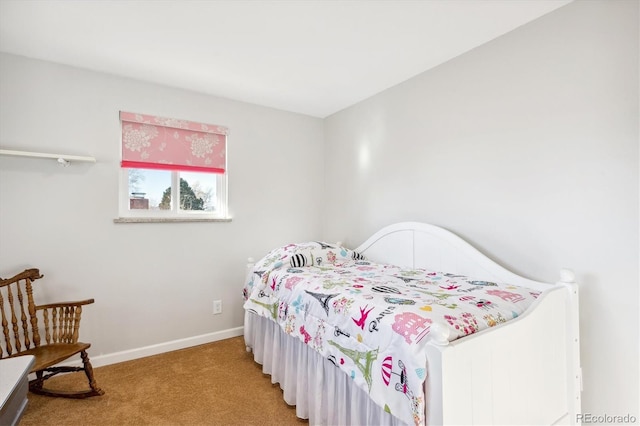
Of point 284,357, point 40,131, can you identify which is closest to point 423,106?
point 284,357

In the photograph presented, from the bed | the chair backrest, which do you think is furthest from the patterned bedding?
the chair backrest

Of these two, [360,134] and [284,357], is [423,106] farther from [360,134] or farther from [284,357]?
[284,357]

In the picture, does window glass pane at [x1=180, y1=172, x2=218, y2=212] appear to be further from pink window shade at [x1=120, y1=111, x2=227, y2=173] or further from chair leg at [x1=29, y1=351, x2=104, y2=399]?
chair leg at [x1=29, y1=351, x2=104, y2=399]

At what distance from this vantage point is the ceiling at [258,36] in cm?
172

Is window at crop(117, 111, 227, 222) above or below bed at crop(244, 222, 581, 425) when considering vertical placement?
above

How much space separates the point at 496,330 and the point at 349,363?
0.62m

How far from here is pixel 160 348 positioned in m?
2.65

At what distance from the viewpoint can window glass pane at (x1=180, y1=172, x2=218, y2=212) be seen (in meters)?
2.88

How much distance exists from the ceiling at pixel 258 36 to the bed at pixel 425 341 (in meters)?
1.29

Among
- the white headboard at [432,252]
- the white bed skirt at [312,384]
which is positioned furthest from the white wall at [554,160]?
the white bed skirt at [312,384]

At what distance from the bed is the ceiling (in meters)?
1.29

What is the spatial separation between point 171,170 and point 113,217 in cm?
59

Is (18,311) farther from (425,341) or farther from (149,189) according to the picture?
(425,341)

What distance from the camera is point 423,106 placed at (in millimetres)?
2490
